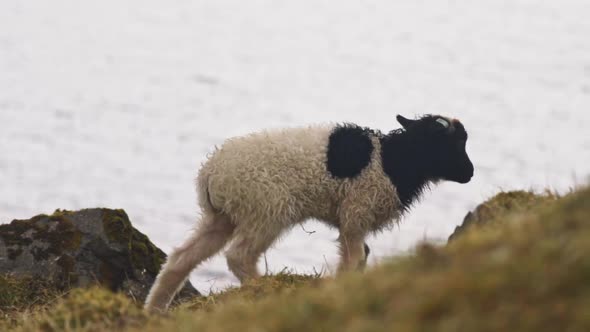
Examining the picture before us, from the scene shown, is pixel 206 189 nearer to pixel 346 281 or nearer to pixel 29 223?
pixel 29 223

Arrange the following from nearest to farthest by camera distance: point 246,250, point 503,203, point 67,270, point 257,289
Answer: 1. point 257,289
2. point 503,203
3. point 246,250
4. point 67,270

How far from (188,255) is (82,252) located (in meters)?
1.96

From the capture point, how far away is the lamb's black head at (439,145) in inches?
461

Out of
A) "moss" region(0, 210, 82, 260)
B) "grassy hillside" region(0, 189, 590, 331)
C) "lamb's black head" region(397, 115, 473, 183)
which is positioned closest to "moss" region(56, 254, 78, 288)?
"moss" region(0, 210, 82, 260)

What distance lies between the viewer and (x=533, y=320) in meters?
4.39

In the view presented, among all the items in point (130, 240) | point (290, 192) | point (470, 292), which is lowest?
point (130, 240)

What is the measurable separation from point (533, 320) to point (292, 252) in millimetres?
36319

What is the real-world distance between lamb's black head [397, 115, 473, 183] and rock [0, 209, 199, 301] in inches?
118

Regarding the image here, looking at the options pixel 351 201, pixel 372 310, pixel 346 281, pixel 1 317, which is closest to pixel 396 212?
pixel 351 201

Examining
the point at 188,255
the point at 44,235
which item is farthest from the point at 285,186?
the point at 44,235

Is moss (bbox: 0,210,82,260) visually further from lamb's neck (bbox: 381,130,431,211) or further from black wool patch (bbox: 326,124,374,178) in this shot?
lamb's neck (bbox: 381,130,431,211)

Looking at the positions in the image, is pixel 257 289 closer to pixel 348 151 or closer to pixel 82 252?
pixel 348 151

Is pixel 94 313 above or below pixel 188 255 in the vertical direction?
above

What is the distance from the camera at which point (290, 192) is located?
1045cm
